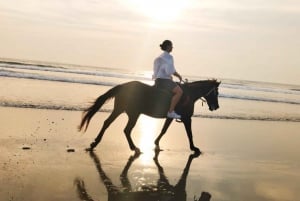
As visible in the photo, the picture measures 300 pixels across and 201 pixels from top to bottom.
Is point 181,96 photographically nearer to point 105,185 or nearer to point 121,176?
point 121,176

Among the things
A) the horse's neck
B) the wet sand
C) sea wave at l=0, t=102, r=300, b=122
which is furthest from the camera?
sea wave at l=0, t=102, r=300, b=122

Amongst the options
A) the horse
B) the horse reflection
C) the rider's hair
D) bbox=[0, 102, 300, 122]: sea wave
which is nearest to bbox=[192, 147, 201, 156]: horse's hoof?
the horse

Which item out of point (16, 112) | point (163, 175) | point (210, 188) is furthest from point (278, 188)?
point (16, 112)

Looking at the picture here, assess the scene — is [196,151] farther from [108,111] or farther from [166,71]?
[108,111]

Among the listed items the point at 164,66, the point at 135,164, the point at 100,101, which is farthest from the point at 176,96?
the point at 135,164

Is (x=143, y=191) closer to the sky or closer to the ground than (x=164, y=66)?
closer to the ground

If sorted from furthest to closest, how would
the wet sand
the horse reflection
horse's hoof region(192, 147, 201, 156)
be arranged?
horse's hoof region(192, 147, 201, 156) → the wet sand → the horse reflection

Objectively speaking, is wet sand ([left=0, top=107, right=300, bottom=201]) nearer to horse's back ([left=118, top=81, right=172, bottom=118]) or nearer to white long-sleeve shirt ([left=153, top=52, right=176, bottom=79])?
horse's back ([left=118, top=81, right=172, bottom=118])

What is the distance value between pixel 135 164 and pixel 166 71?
2312 millimetres

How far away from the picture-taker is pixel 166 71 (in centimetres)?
1029

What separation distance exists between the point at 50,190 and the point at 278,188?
12.9 feet

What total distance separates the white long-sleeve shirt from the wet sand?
1.77 m

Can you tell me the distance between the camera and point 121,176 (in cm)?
790

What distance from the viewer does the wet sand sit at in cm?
695
